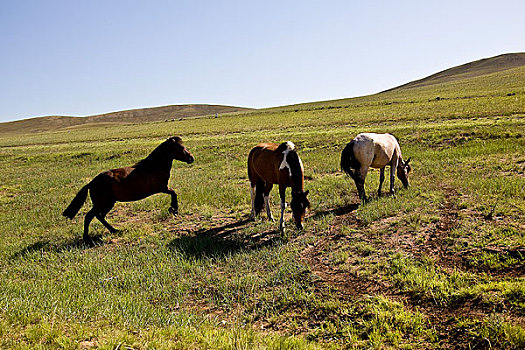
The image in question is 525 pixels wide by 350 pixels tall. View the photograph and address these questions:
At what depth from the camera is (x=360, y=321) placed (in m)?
4.41

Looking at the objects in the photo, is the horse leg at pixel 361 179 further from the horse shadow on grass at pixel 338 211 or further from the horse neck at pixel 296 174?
the horse neck at pixel 296 174

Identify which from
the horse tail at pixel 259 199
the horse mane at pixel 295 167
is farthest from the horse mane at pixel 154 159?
the horse mane at pixel 295 167

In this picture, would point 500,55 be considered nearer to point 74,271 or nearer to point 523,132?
point 523,132

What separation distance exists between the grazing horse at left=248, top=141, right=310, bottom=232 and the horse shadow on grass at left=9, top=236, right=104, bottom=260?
14.0 ft

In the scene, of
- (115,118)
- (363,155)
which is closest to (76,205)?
(363,155)

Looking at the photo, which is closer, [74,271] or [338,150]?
[74,271]

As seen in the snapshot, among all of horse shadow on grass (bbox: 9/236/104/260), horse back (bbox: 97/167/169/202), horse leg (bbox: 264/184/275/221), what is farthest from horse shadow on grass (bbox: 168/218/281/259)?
horse shadow on grass (bbox: 9/236/104/260)

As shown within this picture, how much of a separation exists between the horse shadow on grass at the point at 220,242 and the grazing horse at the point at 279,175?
594 millimetres

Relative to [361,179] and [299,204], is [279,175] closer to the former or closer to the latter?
[299,204]

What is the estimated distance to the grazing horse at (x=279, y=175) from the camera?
7.90 meters

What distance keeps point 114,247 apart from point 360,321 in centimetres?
628

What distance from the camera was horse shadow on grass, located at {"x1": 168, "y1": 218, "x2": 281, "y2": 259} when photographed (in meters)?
7.22

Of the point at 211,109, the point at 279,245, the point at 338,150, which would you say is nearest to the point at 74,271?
the point at 279,245

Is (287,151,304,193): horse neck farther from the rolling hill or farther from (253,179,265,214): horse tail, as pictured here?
the rolling hill
